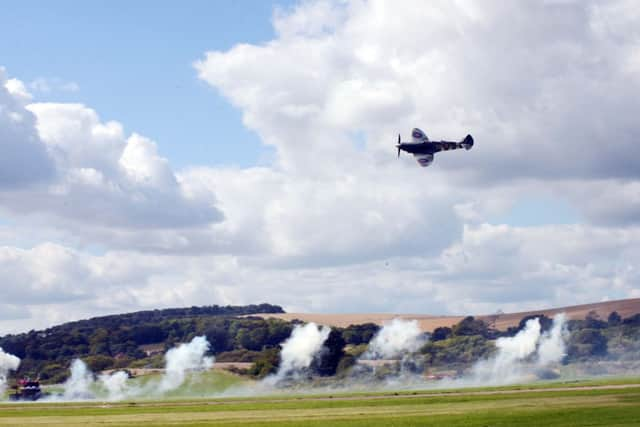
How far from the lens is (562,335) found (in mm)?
186625

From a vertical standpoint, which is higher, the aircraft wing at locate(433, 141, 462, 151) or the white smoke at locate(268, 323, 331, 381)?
the aircraft wing at locate(433, 141, 462, 151)

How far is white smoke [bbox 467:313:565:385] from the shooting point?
531 ft

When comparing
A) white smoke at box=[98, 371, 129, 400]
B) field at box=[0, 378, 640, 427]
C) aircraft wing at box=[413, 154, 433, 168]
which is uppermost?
aircraft wing at box=[413, 154, 433, 168]

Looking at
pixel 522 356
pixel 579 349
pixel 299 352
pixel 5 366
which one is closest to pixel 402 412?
pixel 299 352

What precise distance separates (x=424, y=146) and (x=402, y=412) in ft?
142

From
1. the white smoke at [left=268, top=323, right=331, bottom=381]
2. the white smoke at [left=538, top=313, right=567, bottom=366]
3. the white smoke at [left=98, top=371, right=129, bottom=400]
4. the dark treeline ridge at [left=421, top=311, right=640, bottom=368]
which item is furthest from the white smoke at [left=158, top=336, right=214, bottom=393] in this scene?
the white smoke at [left=538, top=313, right=567, bottom=366]

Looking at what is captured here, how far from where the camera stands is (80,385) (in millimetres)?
177375

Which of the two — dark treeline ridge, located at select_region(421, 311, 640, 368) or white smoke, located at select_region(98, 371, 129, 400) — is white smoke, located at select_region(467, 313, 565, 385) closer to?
dark treeline ridge, located at select_region(421, 311, 640, 368)

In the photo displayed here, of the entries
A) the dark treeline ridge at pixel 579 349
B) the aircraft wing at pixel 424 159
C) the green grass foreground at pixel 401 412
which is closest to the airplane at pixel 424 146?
the aircraft wing at pixel 424 159

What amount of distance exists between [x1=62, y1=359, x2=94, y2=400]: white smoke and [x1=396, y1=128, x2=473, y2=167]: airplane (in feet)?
245

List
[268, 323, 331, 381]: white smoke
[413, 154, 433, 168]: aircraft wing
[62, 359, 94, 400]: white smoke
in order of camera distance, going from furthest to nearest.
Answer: [268, 323, 331, 381]: white smoke
[62, 359, 94, 400]: white smoke
[413, 154, 433, 168]: aircraft wing

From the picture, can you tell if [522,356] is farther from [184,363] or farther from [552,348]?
[184,363]

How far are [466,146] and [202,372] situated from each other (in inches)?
3289


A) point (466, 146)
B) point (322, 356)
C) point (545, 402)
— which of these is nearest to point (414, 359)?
point (322, 356)
